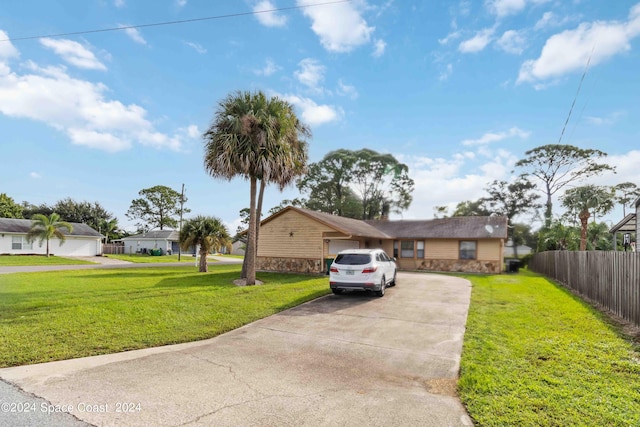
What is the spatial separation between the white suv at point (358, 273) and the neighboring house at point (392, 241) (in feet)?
21.6

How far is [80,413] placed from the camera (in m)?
3.71

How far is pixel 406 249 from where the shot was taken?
2630 centimetres

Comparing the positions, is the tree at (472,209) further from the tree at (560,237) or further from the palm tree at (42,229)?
the palm tree at (42,229)

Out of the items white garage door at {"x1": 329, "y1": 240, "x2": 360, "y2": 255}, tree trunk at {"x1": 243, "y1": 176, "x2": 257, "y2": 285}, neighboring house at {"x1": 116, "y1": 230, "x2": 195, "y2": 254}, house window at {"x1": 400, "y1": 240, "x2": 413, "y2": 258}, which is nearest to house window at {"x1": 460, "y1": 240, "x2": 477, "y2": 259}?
house window at {"x1": 400, "y1": 240, "x2": 413, "y2": 258}

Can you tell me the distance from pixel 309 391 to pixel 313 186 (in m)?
43.2

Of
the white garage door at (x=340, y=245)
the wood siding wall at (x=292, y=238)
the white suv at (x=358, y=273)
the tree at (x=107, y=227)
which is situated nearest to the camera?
the white suv at (x=358, y=273)

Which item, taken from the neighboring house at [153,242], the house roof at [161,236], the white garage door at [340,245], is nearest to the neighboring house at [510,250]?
the white garage door at [340,245]

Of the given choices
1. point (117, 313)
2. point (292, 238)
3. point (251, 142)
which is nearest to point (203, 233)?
point (292, 238)

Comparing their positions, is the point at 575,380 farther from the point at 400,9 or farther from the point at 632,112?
the point at 632,112

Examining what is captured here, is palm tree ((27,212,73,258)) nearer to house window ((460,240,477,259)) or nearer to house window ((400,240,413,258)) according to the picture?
house window ((400,240,413,258))

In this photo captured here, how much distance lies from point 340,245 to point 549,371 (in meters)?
17.1

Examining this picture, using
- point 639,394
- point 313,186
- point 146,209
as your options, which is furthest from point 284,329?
point 146,209

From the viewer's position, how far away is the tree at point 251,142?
1477 centimetres

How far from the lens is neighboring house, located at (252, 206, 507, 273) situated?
66.7 feet
